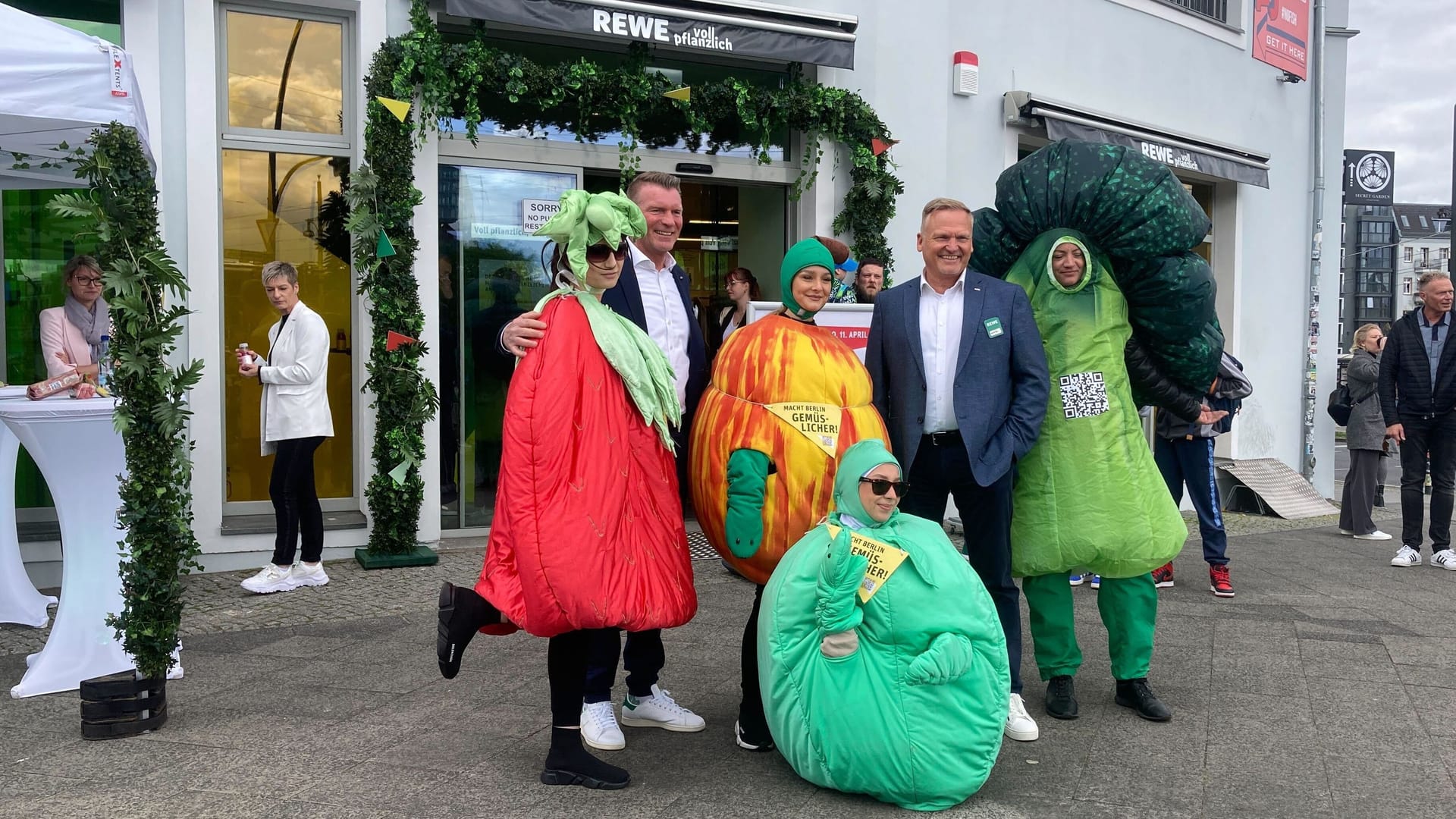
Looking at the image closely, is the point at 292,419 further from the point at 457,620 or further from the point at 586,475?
the point at 586,475

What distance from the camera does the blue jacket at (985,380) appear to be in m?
3.96

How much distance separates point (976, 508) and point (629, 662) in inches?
53.5

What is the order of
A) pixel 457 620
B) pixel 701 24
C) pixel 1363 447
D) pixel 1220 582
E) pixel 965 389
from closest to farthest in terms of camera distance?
1. pixel 457 620
2. pixel 965 389
3. pixel 1220 582
4. pixel 701 24
5. pixel 1363 447

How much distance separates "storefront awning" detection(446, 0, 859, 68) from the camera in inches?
294

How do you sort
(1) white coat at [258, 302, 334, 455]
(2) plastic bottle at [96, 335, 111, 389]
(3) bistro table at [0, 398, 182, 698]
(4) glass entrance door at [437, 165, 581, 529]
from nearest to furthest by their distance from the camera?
(2) plastic bottle at [96, 335, 111, 389] → (3) bistro table at [0, 398, 182, 698] → (1) white coat at [258, 302, 334, 455] → (4) glass entrance door at [437, 165, 581, 529]

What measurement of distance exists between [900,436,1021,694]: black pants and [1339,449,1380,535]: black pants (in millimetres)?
6884

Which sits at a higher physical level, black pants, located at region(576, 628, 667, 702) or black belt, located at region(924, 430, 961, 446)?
black belt, located at region(924, 430, 961, 446)

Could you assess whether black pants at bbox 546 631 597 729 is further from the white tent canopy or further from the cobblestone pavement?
the white tent canopy

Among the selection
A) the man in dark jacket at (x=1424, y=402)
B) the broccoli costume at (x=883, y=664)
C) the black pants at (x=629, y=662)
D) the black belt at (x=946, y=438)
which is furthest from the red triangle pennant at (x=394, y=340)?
the man in dark jacket at (x=1424, y=402)

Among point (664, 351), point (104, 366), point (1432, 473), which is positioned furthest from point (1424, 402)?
point (104, 366)

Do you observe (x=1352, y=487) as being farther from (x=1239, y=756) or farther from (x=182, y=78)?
(x=182, y=78)

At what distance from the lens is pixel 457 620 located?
3445 millimetres

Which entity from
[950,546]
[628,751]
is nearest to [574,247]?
[950,546]

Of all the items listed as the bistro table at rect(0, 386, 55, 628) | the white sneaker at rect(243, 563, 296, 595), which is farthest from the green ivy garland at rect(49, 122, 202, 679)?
the white sneaker at rect(243, 563, 296, 595)
